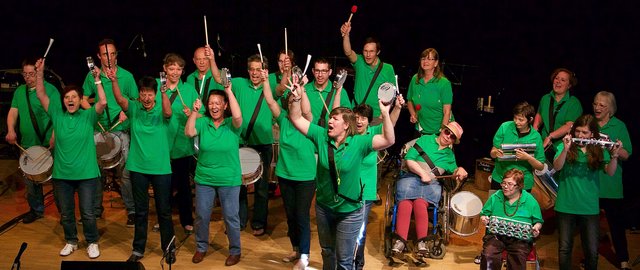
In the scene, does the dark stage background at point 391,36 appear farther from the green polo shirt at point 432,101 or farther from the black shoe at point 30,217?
the black shoe at point 30,217

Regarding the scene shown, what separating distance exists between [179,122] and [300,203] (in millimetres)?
1519

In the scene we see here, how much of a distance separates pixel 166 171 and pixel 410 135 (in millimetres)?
4664

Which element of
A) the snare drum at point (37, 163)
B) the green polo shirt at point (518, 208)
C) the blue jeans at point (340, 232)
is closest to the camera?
the blue jeans at point (340, 232)

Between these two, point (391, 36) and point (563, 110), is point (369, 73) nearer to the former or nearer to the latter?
point (563, 110)

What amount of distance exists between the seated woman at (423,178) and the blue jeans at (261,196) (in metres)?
1.32

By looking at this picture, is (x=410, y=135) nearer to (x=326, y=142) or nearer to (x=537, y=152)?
(x=537, y=152)

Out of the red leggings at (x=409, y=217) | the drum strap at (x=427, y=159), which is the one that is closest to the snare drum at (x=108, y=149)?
the red leggings at (x=409, y=217)

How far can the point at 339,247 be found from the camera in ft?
17.0

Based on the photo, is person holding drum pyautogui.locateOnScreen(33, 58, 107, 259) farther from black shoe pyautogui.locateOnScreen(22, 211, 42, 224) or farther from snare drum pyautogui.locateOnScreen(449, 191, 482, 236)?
snare drum pyautogui.locateOnScreen(449, 191, 482, 236)

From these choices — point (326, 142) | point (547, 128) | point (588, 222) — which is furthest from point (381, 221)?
point (326, 142)

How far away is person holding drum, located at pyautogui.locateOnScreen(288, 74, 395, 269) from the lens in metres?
4.93

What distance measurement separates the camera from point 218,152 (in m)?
6.20

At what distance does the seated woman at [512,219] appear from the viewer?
19.4ft

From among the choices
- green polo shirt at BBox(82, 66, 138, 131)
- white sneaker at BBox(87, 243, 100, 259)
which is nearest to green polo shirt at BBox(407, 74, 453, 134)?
green polo shirt at BBox(82, 66, 138, 131)
